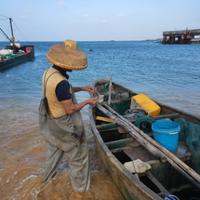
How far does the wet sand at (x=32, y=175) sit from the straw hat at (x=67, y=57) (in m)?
2.31

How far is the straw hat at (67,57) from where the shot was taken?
3229 mm

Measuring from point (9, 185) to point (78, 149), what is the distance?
191 centimetres

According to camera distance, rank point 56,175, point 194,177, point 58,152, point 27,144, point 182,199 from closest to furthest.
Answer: point 194,177 → point 182,199 → point 58,152 → point 56,175 → point 27,144

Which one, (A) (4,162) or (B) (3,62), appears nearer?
(A) (4,162)

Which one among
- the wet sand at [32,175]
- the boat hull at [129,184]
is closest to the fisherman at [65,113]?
the wet sand at [32,175]

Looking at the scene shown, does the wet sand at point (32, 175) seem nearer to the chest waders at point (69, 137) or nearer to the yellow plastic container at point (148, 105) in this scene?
the chest waders at point (69, 137)

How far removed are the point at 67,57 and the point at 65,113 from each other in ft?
2.73

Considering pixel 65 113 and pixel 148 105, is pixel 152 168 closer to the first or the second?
pixel 65 113

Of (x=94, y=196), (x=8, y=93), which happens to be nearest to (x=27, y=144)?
(x=94, y=196)

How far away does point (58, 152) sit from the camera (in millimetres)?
3949

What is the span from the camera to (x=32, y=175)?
15.7ft

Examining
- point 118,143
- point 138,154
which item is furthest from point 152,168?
point 118,143

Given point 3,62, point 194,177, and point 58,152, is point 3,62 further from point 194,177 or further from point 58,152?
point 194,177

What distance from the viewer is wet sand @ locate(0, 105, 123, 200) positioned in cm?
411
